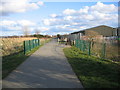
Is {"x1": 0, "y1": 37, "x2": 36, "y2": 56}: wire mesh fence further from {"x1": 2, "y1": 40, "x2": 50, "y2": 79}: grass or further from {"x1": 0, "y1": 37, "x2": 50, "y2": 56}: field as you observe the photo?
{"x1": 2, "y1": 40, "x2": 50, "y2": 79}: grass

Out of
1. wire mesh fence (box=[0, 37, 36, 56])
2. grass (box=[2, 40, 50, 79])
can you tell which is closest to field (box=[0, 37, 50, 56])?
wire mesh fence (box=[0, 37, 36, 56])

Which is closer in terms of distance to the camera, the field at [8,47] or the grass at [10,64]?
the grass at [10,64]

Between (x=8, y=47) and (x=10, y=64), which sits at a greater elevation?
(x=8, y=47)

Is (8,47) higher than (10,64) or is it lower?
higher

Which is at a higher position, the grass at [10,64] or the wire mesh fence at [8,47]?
the wire mesh fence at [8,47]

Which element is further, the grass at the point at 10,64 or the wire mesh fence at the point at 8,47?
the wire mesh fence at the point at 8,47

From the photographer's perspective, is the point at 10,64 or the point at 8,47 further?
the point at 8,47

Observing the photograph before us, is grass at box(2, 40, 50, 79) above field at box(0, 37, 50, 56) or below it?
below

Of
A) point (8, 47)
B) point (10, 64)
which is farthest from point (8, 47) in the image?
point (10, 64)

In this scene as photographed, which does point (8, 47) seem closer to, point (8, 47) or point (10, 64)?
point (8, 47)

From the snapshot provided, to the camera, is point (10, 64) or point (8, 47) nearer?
point (10, 64)

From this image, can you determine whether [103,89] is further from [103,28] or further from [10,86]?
[103,28]

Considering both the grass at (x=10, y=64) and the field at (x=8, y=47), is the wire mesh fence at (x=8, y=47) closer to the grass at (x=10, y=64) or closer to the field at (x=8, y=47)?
the field at (x=8, y=47)

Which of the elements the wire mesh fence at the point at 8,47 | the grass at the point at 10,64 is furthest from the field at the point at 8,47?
the grass at the point at 10,64
